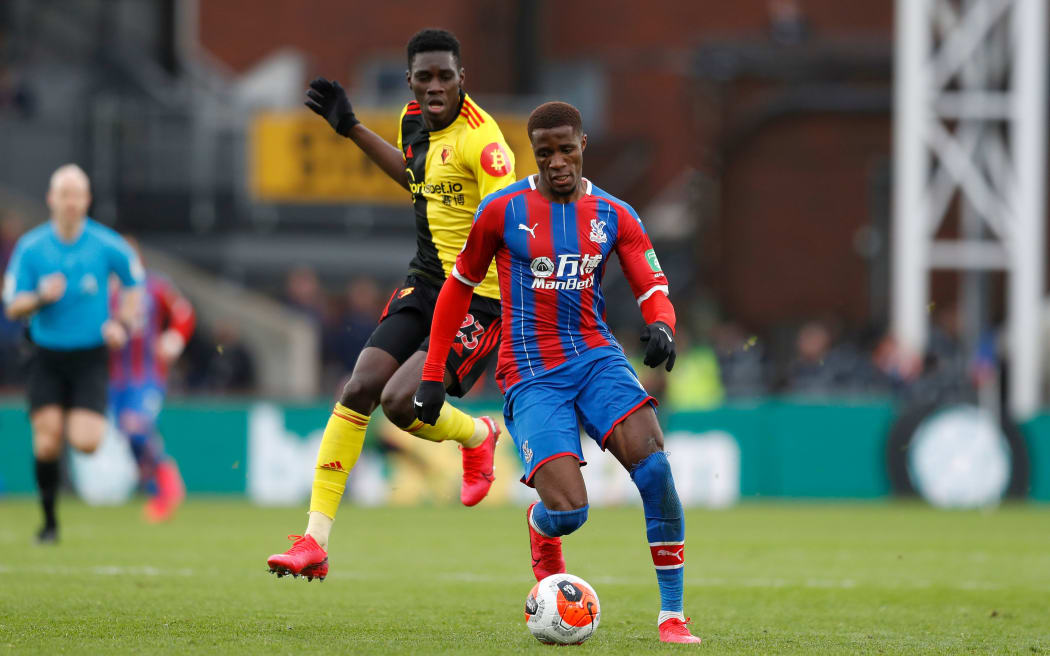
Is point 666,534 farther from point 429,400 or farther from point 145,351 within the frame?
point 145,351

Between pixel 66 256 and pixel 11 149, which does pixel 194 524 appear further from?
pixel 11 149

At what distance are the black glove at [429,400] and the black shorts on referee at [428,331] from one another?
0.81m

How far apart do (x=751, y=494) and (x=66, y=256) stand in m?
8.90

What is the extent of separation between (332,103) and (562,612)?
291 cm

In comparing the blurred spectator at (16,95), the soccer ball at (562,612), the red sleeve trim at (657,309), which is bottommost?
the soccer ball at (562,612)

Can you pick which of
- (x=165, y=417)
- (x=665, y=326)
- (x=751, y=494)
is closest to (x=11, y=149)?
(x=165, y=417)

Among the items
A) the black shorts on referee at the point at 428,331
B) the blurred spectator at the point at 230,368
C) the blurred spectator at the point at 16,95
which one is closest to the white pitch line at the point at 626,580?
the black shorts on referee at the point at 428,331

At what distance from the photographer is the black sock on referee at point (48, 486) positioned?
11494 mm

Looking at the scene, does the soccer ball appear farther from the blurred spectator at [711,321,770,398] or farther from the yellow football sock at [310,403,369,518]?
the blurred spectator at [711,321,770,398]

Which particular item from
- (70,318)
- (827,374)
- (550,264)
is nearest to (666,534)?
(550,264)

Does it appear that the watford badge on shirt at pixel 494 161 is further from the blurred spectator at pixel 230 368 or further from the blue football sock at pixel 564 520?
the blurred spectator at pixel 230 368

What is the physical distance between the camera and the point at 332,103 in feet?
26.8

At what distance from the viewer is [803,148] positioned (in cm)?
2700

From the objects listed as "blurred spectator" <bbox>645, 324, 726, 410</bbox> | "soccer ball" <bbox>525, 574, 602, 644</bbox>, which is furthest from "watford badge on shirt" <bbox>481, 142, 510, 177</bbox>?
"blurred spectator" <bbox>645, 324, 726, 410</bbox>
